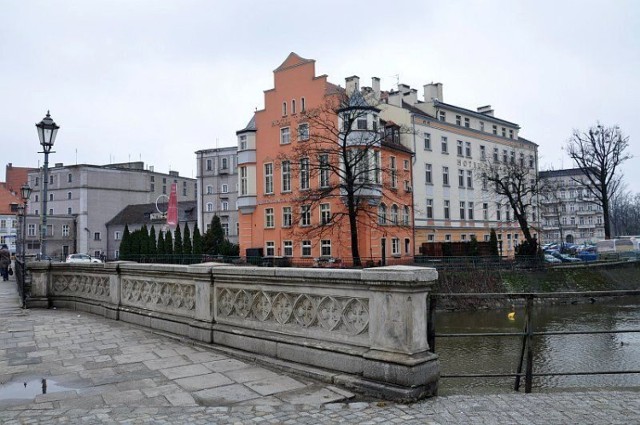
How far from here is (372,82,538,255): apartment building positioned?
50.4 metres

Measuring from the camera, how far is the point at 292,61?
147 feet

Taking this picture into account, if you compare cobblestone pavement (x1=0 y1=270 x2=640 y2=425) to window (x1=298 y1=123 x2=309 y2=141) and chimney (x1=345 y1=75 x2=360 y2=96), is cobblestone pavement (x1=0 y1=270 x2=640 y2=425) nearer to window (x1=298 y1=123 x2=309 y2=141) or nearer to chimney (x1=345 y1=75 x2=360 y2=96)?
window (x1=298 y1=123 x2=309 y2=141)

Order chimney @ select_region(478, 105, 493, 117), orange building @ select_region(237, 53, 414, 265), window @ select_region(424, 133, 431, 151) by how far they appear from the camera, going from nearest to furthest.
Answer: orange building @ select_region(237, 53, 414, 265) → window @ select_region(424, 133, 431, 151) → chimney @ select_region(478, 105, 493, 117)

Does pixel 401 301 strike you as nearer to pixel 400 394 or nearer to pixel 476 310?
pixel 400 394

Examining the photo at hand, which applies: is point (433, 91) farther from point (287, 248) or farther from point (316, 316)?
point (316, 316)

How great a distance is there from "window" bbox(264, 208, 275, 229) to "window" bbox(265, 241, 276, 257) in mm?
1416

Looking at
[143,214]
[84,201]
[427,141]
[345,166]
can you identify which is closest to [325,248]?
[345,166]

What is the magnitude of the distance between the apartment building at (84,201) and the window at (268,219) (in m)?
41.4

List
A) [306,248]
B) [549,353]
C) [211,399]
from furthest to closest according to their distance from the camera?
[306,248], [549,353], [211,399]

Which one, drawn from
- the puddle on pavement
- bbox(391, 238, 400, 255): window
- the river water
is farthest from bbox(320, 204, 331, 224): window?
the puddle on pavement

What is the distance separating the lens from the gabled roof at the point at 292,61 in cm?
4409

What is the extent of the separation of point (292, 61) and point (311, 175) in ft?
40.8

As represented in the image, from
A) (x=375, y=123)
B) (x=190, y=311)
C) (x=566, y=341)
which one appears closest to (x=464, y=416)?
(x=190, y=311)

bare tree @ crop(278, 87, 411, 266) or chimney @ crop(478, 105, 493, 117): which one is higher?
chimney @ crop(478, 105, 493, 117)
